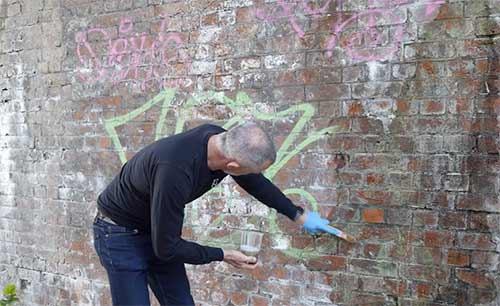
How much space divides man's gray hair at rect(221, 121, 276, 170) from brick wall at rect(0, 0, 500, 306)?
0.86 metres

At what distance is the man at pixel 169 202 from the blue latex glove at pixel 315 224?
0.08 m

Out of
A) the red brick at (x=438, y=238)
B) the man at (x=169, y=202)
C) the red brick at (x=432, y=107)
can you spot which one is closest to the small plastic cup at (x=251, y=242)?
the man at (x=169, y=202)

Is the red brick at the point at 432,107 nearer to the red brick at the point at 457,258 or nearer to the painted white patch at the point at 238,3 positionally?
the red brick at the point at 457,258

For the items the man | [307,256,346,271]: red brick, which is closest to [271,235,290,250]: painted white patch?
[307,256,346,271]: red brick

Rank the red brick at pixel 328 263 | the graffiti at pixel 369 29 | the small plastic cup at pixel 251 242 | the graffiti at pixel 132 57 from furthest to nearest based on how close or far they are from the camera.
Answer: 1. the graffiti at pixel 132 57
2. the small plastic cup at pixel 251 242
3. the red brick at pixel 328 263
4. the graffiti at pixel 369 29

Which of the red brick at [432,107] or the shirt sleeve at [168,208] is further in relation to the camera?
the red brick at [432,107]

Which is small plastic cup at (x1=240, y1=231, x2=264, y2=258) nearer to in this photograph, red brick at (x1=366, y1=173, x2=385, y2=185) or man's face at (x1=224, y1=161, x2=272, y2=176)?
red brick at (x1=366, y1=173, x2=385, y2=185)

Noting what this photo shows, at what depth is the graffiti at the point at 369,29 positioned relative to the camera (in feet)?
9.05

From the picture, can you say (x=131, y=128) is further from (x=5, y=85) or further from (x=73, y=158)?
(x=5, y=85)

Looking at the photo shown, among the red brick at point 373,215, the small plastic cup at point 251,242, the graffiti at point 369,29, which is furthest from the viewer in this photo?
the small plastic cup at point 251,242

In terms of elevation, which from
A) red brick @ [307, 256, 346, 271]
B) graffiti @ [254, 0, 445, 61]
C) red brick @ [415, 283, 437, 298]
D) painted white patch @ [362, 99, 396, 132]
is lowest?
red brick @ [415, 283, 437, 298]

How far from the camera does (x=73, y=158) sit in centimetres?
381

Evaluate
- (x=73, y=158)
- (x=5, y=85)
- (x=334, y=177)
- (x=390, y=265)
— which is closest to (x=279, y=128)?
(x=334, y=177)

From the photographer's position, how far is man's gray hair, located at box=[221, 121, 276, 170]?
2.18 meters
